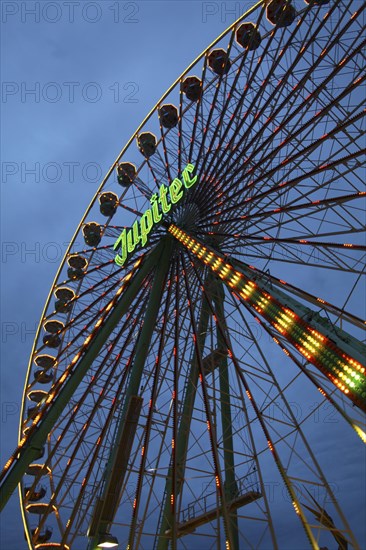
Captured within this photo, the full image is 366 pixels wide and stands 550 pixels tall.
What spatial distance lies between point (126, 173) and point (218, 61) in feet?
21.9

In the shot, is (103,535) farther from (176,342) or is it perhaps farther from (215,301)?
(215,301)

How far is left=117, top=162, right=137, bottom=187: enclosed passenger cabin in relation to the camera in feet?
83.9

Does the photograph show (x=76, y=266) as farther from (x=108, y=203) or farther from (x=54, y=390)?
(x=54, y=390)

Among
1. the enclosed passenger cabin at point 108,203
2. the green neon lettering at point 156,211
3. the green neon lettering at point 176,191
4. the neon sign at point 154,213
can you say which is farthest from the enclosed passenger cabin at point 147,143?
the green neon lettering at point 176,191

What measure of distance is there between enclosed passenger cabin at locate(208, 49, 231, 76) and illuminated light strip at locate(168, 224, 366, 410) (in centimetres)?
949

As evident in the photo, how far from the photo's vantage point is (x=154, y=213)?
20.8 meters

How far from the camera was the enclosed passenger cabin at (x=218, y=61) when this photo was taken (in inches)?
866

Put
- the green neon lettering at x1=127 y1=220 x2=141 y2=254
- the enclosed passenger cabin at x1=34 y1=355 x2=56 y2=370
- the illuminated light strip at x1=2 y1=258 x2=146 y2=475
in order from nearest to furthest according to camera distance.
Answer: the illuminated light strip at x1=2 y1=258 x2=146 y2=475 < the green neon lettering at x1=127 y1=220 x2=141 y2=254 < the enclosed passenger cabin at x1=34 y1=355 x2=56 y2=370

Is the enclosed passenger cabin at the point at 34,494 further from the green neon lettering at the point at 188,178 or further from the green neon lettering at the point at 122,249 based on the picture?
the green neon lettering at the point at 188,178

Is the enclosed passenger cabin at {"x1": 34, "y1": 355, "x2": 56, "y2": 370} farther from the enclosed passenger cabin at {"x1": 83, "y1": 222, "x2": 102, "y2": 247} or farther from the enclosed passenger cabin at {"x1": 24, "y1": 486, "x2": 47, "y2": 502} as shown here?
the enclosed passenger cabin at {"x1": 83, "y1": 222, "x2": 102, "y2": 247}

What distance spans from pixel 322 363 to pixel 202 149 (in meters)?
12.7

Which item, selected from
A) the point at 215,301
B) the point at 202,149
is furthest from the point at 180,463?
the point at 202,149

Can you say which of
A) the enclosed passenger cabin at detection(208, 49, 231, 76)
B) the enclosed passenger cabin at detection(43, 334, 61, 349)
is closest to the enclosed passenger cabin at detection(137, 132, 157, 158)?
the enclosed passenger cabin at detection(208, 49, 231, 76)

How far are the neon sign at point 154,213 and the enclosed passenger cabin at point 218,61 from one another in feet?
17.1
